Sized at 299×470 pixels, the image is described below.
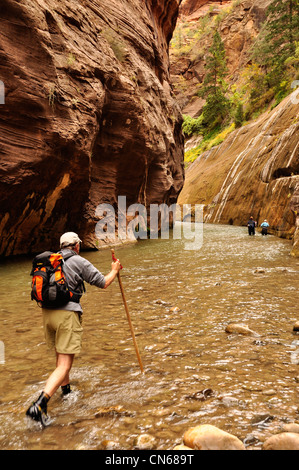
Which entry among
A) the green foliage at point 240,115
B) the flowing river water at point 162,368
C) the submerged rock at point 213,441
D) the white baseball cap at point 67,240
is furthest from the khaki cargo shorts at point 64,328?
the green foliage at point 240,115

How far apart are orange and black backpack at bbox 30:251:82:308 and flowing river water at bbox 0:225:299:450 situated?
3.37 feet

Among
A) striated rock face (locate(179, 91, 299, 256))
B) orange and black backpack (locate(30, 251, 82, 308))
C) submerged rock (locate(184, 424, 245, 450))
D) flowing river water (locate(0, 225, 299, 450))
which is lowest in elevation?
flowing river water (locate(0, 225, 299, 450))

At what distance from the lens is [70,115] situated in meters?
12.1

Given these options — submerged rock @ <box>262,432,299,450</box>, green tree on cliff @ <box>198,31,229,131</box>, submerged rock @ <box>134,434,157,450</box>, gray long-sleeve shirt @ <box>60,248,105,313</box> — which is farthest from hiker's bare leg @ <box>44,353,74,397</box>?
green tree on cliff @ <box>198,31,229,131</box>


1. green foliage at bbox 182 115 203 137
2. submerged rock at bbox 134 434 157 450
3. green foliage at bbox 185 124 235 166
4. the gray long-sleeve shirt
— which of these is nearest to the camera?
submerged rock at bbox 134 434 157 450

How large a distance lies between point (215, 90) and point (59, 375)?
5803 centimetres

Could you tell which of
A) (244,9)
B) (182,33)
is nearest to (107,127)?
(244,9)

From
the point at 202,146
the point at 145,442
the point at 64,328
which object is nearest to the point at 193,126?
the point at 202,146

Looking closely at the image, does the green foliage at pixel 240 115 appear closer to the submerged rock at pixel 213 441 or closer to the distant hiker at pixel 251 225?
the distant hiker at pixel 251 225

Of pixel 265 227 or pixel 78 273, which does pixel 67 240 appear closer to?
pixel 78 273

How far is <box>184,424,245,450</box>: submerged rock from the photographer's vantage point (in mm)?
2146

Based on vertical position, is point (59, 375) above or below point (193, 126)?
below

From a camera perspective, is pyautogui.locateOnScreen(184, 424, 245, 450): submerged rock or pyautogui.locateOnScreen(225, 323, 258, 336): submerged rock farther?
pyautogui.locateOnScreen(225, 323, 258, 336): submerged rock

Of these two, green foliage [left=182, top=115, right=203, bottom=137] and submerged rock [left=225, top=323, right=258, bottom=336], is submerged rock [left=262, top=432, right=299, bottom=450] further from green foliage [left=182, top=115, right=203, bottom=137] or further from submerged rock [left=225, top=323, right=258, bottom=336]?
green foliage [left=182, top=115, right=203, bottom=137]
